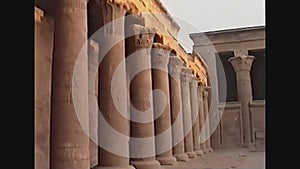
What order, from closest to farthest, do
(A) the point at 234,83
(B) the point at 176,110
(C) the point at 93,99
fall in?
(C) the point at 93,99
(B) the point at 176,110
(A) the point at 234,83

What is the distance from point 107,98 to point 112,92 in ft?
0.67

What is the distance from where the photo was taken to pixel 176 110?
18.9 m

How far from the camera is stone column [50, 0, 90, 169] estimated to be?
7980 mm

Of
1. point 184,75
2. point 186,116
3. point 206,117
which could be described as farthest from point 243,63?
point 186,116

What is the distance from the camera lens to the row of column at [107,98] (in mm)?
8039

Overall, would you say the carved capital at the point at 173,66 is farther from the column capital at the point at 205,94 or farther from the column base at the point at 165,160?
the column capital at the point at 205,94

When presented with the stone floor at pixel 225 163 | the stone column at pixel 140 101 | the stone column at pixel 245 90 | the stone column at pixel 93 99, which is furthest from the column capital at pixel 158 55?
the stone column at pixel 245 90

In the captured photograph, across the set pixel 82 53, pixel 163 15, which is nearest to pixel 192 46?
pixel 163 15

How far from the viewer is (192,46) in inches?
1430

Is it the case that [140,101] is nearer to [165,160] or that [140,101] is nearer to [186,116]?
[165,160]

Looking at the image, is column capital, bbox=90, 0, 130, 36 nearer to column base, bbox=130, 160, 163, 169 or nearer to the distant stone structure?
column base, bbox=130, 160, 163, 169

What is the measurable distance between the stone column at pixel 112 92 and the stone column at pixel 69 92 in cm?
241

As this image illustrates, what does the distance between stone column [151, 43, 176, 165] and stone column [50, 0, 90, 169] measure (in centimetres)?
781

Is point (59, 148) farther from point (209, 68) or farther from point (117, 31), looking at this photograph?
point (209, 68)
